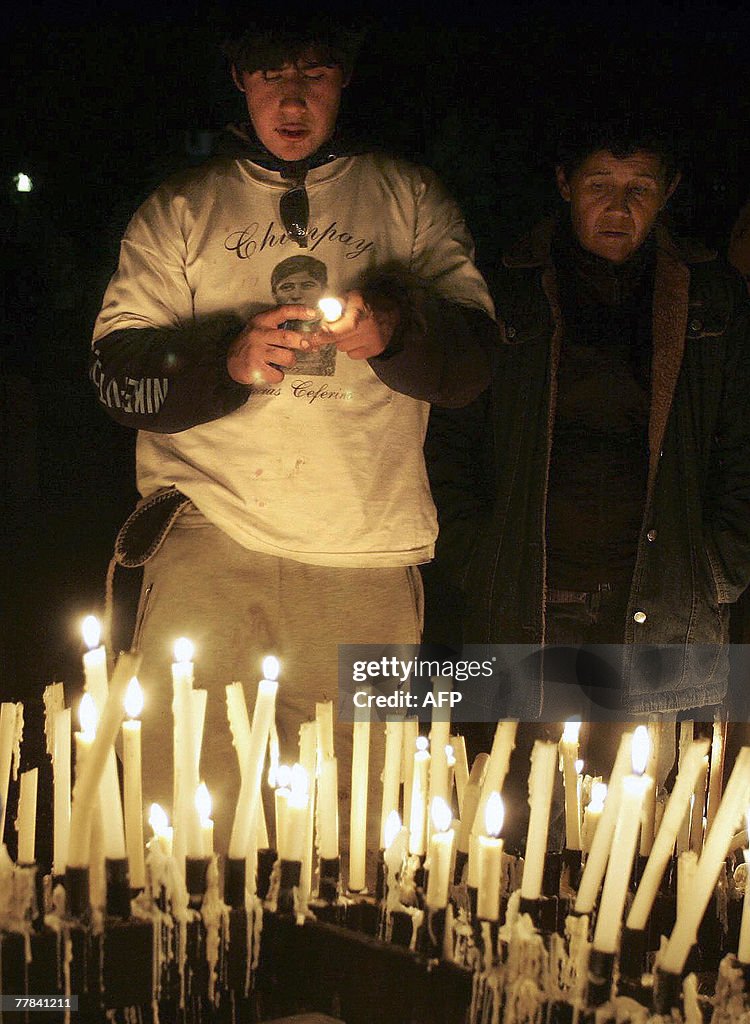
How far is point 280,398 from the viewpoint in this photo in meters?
2.28

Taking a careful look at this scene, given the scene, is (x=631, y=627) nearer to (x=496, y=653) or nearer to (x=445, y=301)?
(x=496, y=653)

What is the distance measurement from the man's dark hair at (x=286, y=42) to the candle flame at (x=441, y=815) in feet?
4.92

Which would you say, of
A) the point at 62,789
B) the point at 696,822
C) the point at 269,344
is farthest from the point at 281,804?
the point at 696,822

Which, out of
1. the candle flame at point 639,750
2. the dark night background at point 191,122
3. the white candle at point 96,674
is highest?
the dark night background at point 191,122

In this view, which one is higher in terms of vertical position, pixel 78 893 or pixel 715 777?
pixel 715 777

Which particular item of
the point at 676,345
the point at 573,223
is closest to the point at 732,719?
the point at 676,345

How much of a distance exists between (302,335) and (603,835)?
1.07m

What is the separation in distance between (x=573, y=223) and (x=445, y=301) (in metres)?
0.67

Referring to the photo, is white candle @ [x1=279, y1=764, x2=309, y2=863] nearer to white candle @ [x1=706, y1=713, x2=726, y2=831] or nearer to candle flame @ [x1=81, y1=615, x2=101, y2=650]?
candle flame @ [x1=81, y1=615, x2=101, y2=650]

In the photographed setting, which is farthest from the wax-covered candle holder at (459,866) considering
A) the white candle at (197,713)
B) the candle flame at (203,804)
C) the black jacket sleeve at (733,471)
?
the black jacket sleeve at (733,471)

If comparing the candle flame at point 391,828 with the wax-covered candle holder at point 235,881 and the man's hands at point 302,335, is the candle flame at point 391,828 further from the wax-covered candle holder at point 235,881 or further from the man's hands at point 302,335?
the man's hands at point 302,335

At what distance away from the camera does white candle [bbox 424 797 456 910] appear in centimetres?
157

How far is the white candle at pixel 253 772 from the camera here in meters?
1.60

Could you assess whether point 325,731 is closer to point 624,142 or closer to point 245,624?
point 245,624
